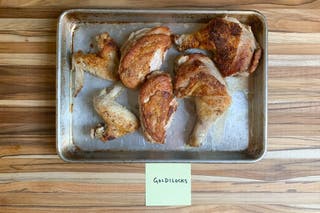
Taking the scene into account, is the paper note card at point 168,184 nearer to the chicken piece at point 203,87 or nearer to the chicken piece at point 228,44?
the chicken piece at point 203,87

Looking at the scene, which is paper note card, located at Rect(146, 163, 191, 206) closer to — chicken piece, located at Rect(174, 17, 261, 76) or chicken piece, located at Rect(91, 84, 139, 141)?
chicken piece, located at Rect(91, 84, 139, 141)

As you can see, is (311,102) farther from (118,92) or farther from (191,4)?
(118,92)

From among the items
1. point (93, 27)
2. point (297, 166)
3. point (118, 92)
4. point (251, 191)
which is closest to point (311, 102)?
point (297, 166)

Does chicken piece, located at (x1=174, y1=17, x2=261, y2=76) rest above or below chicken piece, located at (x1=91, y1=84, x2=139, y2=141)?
above

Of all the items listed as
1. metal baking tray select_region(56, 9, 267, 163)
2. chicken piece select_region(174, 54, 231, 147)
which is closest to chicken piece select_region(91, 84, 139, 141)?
metal baking tray select_region(56, 9, 267, 163)

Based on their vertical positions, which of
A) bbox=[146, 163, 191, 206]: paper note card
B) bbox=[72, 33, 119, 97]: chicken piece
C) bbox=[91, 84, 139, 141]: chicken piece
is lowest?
bbox=[146, 163, 191, 206]: paper note card
